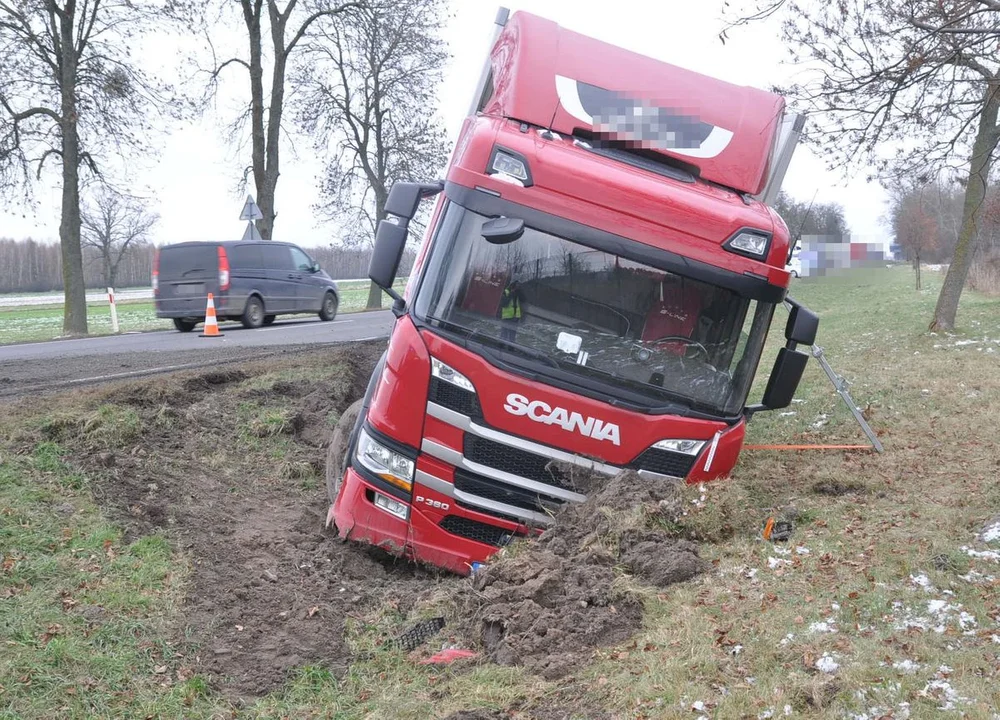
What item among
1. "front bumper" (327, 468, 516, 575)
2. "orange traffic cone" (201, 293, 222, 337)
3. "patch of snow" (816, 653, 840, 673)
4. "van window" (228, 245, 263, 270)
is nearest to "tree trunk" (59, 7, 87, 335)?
"van window" (228, 245, 263, 270)

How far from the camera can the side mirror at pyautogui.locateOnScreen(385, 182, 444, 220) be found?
18.0 feet

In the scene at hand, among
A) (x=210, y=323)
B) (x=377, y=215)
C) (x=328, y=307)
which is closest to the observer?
(x=210, y=323)

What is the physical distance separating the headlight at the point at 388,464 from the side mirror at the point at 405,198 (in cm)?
137

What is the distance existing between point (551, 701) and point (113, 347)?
43.7ft

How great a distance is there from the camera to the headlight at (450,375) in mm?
5066

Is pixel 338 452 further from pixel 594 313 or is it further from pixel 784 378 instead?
pixel 784 378

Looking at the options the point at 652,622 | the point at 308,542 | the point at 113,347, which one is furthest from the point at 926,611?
the point at 113,347

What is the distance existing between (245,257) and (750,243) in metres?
17.0

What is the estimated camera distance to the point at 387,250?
5.44m

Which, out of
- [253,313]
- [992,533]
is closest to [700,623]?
[992,533]

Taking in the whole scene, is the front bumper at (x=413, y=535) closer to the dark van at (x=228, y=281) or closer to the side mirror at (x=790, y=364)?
the side mirror at (x=790, y=364)

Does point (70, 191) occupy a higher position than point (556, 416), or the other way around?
point (556, 416)

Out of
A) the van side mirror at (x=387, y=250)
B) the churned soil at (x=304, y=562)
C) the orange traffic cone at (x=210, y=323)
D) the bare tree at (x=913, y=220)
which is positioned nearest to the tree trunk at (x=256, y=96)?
the orange traffic cone at (x=210, y=323)

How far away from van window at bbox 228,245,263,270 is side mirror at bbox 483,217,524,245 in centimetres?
1600
